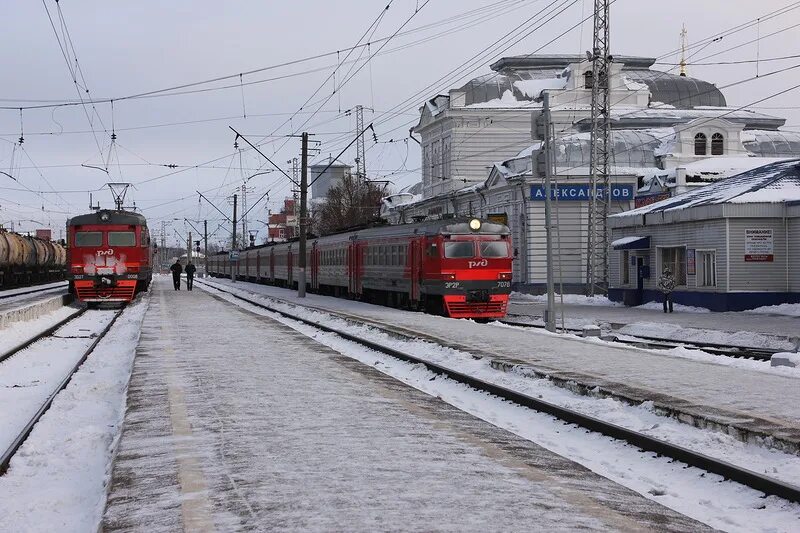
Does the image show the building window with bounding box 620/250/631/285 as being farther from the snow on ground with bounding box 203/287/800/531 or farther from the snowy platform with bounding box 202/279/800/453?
the snow on ground with bounding box 203/287/800/531

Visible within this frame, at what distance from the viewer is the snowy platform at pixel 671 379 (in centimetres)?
943

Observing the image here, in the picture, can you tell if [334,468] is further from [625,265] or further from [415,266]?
[625,265]

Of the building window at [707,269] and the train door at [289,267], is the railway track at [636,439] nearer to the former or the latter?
the building window at [707,269]

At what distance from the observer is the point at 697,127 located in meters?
52.5

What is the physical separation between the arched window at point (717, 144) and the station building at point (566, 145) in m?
0.09

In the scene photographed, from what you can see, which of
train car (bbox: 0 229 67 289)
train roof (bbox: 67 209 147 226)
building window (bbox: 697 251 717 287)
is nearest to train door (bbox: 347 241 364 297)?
train roof (bbox: 67 209 147 226)

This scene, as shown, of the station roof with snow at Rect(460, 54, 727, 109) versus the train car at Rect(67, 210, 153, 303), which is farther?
the station roof with snow at Rect(460, 54, 727, 109)

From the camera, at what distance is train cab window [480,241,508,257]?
1223 inches

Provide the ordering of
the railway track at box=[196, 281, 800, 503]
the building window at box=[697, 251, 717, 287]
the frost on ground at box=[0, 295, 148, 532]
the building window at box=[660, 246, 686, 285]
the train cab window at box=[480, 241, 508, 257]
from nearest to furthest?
the frost on ground at box=[0, 295, 148, 532], the railway track at box=[196, 281, 800, 503], the train cab window at box=[480, 241, 508, 257], the building window at box=[697, 251, 717, 287], the building window at box=[660, 246, 686, 285]

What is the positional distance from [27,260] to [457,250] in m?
43.9

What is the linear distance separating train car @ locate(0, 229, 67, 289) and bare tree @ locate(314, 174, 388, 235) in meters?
20.4

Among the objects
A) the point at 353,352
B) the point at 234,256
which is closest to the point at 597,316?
the point at 353,352

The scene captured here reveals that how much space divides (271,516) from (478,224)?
25.4m

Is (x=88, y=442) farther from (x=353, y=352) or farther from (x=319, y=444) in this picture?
(x=353, y=352)
